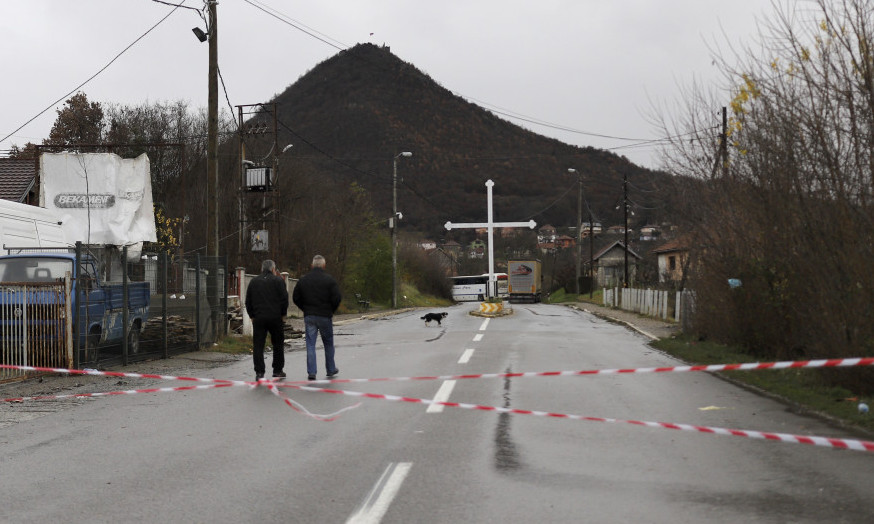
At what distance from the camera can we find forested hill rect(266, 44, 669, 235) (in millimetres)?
60606

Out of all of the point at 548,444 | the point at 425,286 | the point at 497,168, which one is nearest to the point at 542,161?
the point at 497,168

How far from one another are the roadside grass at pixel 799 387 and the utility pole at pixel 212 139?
11.4 m

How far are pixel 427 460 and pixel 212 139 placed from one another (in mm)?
16640

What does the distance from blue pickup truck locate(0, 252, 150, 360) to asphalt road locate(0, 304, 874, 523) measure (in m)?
3.88

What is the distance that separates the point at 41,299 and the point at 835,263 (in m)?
11.6

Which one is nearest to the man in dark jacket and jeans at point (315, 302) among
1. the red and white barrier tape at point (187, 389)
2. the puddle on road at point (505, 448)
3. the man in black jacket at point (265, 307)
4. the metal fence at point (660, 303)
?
the man in black jacket at point (265, 307)

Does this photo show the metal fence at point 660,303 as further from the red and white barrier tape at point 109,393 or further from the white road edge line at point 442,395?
the red and white barrier tape at point 109,393

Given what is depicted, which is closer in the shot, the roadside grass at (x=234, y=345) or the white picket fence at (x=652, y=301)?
the roadside grass at (x=234, y=345)

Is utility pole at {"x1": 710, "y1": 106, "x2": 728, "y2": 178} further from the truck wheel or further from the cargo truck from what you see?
the cargo truck

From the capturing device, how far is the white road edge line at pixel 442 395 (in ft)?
32.9

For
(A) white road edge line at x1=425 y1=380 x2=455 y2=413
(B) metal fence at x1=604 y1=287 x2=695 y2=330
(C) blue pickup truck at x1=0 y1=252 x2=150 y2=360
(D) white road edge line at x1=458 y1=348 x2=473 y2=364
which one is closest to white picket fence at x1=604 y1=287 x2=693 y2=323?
(B) metal fence at x1=604 y1=287 x2=695 y2=330

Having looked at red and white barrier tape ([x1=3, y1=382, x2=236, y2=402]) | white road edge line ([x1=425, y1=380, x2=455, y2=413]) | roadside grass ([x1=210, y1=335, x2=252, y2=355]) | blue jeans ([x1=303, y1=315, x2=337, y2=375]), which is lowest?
roadside grass ([x1=210, y1=335, x2=252, y2=355])

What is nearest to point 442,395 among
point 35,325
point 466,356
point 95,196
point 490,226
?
point 466,356

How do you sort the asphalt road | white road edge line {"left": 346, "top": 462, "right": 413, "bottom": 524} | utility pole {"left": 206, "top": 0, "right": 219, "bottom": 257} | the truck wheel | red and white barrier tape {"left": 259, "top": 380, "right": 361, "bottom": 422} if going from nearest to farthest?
white road edge line {"left": 346, "top": 462, "right": 413, "bottom": 524} < the asphalt road < red and white barrier tape {"left": 259, "top": 380, "right": 361, "bottom": 422} < the truck wheel < utility pole {"left": 206, "top": 0, "right": 219, "bottom": 257}
